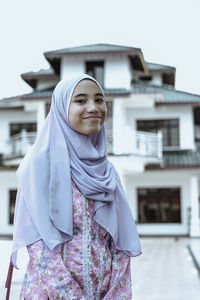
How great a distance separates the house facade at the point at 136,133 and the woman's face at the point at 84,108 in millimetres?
12248

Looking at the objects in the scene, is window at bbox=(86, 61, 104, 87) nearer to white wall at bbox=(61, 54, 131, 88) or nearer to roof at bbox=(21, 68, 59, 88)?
white wall at bbox=(61, 54, 131, 88)

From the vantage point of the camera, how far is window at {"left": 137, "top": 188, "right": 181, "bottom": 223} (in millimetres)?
16047

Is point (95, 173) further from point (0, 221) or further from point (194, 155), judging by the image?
point (0, 221)

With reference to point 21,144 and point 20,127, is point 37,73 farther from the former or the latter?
point 21,144

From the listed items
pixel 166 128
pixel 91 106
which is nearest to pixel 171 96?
pixel 166 128

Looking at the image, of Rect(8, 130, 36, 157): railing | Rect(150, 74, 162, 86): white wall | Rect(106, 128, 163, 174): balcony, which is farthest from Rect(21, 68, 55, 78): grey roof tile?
Rect(106, 128, 163, 174): balcony

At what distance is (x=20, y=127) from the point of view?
17.4 m

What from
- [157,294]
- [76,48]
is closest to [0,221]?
[76,48]

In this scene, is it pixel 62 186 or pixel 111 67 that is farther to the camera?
pixel 111 67

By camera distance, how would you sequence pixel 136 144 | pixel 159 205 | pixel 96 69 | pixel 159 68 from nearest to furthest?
pixel 136 144 < pixel 96 69 < pixel 159 205 < pixel 159 68

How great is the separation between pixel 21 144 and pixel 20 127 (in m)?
2.23

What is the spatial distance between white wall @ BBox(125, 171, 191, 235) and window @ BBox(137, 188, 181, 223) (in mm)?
144

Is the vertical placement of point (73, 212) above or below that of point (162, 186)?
below

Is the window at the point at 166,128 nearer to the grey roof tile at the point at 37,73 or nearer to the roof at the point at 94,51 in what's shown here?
the roof at the point at 94,51
